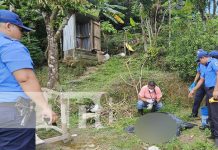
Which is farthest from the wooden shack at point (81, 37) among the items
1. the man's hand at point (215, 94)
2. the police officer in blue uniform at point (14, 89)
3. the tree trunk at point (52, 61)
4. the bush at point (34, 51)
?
the police officer in blue uniform at point (14, 89)

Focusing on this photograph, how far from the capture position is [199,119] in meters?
7.73

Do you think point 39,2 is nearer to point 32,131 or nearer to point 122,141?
point 122,141

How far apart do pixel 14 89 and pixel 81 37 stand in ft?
45.9

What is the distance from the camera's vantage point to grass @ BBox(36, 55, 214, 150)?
20.0ft

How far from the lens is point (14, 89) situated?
8.82ft

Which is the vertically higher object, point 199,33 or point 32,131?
point 199,33

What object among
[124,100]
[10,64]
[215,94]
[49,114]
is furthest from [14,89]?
[124,100]

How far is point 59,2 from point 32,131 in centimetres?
711

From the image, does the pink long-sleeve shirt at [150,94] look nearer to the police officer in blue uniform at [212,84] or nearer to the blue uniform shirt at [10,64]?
the police officer in blue uniform at [212,84]

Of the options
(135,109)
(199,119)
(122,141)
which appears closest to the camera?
(122,141)

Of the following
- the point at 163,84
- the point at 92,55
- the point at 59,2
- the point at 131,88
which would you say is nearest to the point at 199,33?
the point at 163,84

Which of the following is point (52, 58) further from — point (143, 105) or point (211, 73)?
point (211, 73)

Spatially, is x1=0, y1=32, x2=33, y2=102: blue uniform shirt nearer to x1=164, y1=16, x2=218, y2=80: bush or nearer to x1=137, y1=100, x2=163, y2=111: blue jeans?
x1=137, y1=100, x2=163, y2=111: blue jeans

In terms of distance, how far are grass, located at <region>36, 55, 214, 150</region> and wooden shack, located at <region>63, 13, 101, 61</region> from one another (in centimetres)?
128
